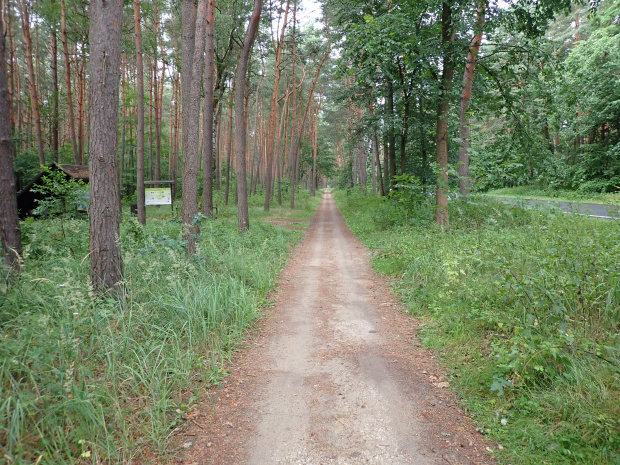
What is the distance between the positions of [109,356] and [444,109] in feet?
33.2

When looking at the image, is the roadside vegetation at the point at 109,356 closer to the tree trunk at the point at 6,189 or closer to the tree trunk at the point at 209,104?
the tree trunk at the point at 6,189

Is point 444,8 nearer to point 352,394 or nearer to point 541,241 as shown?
point 541,241

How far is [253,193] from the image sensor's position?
3550 cm

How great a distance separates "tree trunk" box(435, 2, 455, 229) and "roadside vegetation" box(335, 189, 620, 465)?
333cm

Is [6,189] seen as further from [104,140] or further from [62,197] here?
[62,197]

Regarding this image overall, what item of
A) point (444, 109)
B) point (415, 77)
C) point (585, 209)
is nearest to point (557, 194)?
point (585, 209)

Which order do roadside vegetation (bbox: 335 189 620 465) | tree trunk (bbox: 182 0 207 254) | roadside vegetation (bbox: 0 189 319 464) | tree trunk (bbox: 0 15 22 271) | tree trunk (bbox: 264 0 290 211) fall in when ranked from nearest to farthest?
roadside vegetation (bbox: 0 189 319 464)
roadside vegetation (bbox: 335 189 620 465)
tree trunk (bbox: 0 15 22 271)
tree trunk (bbox: 182 0 207 254)
tree trunk (bbox: 264 0 290 211)

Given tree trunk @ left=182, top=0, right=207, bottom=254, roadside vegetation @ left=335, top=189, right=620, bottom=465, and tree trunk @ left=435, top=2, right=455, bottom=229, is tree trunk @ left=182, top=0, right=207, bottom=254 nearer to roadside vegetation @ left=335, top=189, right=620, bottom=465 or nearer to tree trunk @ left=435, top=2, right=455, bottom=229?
roadside vegetation @ left=335, top=189, right=620, bottom=465

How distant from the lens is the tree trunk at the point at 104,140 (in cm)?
450

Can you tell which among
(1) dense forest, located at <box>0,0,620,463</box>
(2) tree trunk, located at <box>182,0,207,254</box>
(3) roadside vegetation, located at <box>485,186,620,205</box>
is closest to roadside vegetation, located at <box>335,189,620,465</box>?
(1) dense forest, located at <box>0,0,620,463</box>

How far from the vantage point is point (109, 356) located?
10.9 ft

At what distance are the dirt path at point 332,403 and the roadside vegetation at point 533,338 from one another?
31 cm

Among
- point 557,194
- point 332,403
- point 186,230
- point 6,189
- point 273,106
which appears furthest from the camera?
point 557,194

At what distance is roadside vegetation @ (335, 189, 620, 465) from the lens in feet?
8.72
